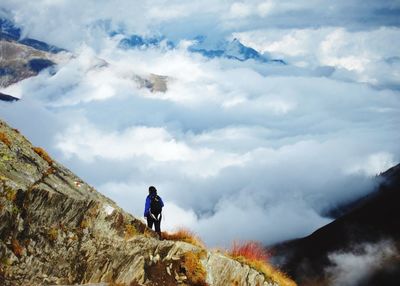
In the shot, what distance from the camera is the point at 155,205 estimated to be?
21094 mm

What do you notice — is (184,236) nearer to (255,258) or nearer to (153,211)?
(153,211)

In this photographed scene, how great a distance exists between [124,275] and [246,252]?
17.9ft

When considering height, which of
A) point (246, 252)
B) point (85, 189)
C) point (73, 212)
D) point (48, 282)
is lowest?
point (48, 282)

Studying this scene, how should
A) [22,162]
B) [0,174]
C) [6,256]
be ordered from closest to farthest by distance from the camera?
[6,256] → [0,174] → [22,162]

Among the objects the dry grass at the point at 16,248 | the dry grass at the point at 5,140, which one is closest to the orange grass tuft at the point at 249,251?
the dry grass at the point at 16,248

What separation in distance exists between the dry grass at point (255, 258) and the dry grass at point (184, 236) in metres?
1.36

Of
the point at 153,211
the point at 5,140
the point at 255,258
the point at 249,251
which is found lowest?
the point at 255,258

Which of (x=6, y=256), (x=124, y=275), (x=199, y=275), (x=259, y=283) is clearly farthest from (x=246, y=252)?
(x=6, y=256)

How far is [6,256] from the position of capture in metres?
15.3

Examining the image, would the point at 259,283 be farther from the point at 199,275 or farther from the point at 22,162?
the point at 22,162

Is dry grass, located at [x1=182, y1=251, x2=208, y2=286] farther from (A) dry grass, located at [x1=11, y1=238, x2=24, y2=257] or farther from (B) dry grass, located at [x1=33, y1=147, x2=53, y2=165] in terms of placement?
(B) dry grass, located at [x1=33, y1=147, x2=53, y2=165]

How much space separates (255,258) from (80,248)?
688 centimetres

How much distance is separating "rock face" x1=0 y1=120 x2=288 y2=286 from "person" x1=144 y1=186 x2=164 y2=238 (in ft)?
7.37

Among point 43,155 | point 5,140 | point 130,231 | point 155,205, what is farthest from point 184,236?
point 5,140
